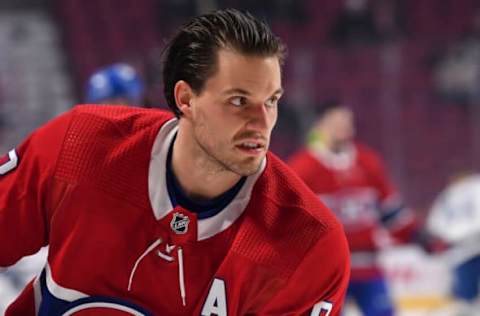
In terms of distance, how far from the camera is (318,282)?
6.28ft

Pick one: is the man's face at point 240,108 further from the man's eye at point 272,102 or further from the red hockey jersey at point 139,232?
the red hockey jersey at point 139,232

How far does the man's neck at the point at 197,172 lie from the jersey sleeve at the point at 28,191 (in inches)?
8.2

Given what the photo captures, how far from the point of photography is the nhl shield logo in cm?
185

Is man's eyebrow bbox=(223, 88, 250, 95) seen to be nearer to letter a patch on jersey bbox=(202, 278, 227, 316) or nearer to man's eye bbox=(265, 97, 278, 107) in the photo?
man's eye bbox=(265, 97, 278, 107)

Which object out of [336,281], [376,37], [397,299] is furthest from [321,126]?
[336,281]

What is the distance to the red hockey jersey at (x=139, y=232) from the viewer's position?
6.04 feet

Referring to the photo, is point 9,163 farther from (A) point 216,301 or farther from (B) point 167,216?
(A) point 216,301

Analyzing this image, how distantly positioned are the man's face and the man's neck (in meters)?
0.05

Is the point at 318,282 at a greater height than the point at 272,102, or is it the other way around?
the point at 272,102

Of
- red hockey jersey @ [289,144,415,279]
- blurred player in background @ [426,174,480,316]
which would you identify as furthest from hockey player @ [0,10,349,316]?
blurred player in background @ [426,174,480,316]

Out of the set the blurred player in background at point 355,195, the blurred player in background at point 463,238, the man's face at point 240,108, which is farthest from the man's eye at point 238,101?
the blurred player in background at point 463,238

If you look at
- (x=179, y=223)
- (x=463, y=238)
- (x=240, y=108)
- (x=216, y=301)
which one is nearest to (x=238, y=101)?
(x=240, y=108)

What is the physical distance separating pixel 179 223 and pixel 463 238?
3727 mm

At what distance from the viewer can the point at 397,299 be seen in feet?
21.2
